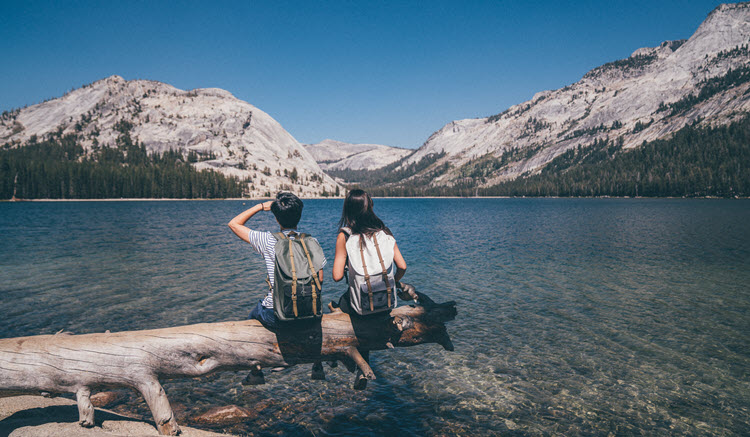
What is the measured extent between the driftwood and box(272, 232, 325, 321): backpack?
2.90ft

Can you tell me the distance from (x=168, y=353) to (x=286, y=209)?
12.9 ft

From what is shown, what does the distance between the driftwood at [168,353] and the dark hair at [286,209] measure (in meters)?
2.13

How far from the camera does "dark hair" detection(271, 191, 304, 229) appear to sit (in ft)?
22.8

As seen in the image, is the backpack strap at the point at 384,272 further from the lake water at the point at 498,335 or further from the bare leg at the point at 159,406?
the bare leg at the point at 159,406

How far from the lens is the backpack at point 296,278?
6516mm

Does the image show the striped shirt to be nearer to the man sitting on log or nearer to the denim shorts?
the man sitting on log

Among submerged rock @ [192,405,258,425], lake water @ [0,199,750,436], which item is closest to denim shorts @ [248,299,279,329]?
lake water @ [0,199,750,436]

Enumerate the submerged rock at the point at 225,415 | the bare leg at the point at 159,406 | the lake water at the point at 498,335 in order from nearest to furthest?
1. the bare leg at the point at 159,406
2. the submerged rock at the point at 225,415
3. the lake water at the point at 498,335

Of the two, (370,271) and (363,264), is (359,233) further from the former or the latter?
(370,271)

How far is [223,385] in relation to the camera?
481 inches

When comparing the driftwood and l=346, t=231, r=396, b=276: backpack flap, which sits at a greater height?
l=346, t=231, r=396, b=276: backpack flap

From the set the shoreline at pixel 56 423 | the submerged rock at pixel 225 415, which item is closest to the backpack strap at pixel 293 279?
the shoreline at pixel 56 423

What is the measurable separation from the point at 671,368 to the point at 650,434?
15.6ft

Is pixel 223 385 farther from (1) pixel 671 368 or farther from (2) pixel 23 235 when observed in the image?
(2) pixel 23 235
